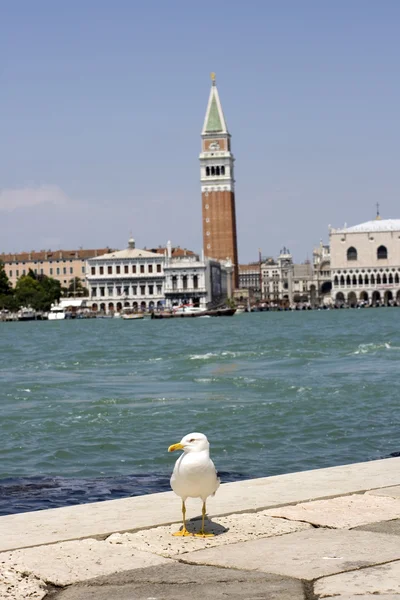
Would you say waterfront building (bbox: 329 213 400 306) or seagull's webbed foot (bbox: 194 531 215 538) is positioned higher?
waterfront building (bbox: 329 213 400 306)

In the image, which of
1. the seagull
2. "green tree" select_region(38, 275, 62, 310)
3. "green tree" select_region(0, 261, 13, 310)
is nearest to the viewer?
the seagull

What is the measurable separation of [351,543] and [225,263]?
441ft

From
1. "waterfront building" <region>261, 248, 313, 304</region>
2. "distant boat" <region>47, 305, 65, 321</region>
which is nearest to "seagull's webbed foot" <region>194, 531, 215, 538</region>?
"distant boat" <region>47, 305, 65, 321</region>

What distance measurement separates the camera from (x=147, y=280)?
13225 cm

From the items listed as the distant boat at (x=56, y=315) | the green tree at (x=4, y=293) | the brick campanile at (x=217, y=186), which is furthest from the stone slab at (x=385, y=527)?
the brick campanile at (x=217, y=186)

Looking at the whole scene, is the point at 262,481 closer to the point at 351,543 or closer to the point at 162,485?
the point at 351,543

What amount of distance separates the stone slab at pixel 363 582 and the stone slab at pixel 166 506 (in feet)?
4.78

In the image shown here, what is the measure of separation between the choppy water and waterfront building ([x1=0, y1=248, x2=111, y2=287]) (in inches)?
4694

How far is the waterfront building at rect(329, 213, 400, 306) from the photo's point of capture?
13788cm

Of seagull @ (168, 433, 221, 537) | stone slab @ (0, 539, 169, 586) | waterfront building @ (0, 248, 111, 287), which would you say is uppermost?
waterfront building @ (0, 248, 111, 287)

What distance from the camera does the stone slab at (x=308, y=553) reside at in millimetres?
4816

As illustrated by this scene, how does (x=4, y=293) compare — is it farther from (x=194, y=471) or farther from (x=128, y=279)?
(x=194, y=471)

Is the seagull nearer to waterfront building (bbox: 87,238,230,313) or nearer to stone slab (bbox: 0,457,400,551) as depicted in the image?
stone slab (bbox: 0,457,400,551)

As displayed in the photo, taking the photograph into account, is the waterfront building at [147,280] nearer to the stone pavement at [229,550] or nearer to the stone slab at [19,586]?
the stone pavement at [229,550]
